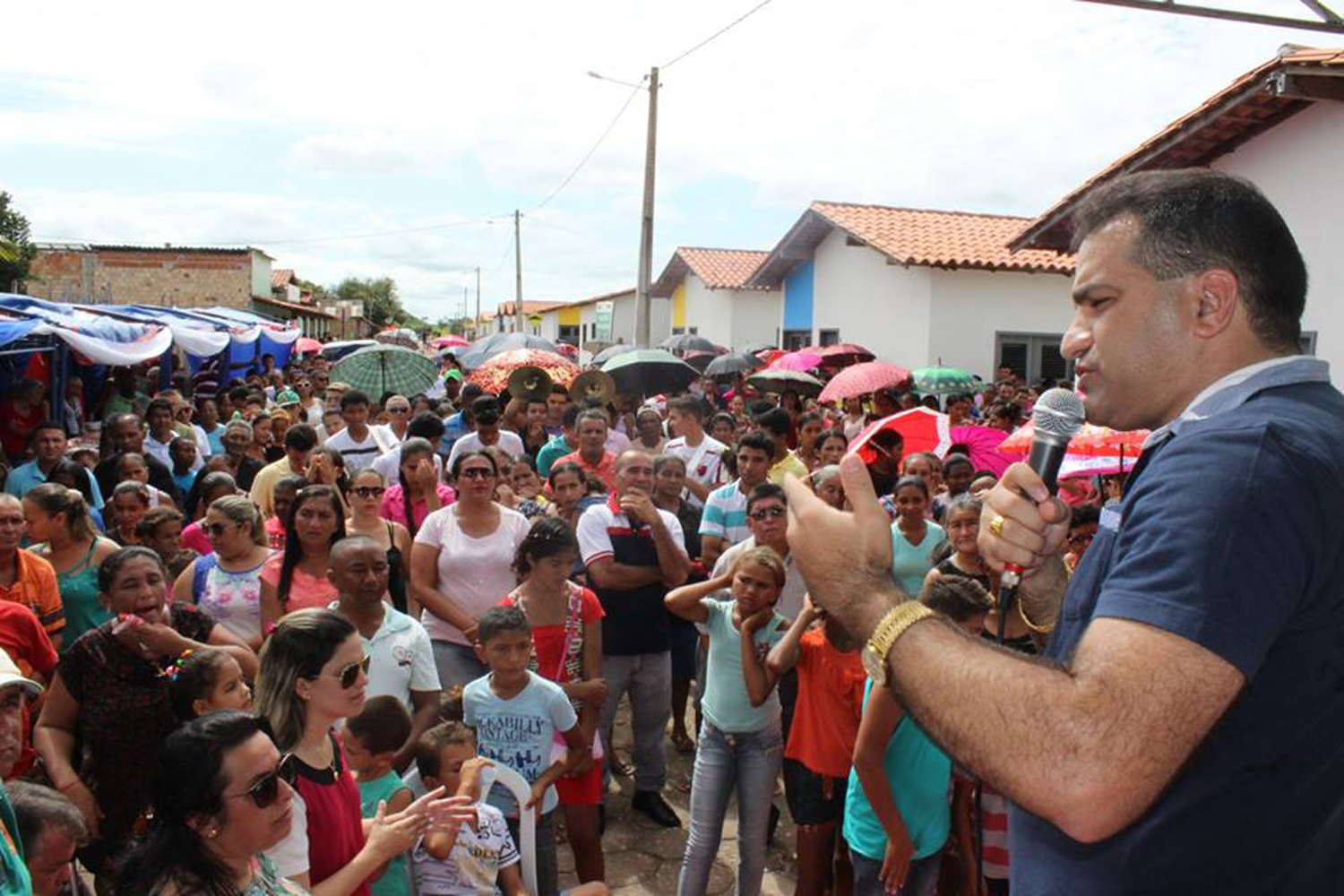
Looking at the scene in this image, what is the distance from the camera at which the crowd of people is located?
9.14 ft

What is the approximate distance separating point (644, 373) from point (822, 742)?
838cm

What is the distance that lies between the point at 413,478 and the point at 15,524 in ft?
6.85

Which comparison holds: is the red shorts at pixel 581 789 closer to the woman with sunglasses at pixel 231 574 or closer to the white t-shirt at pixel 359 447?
the woman with sunglasses at pixel 231 574

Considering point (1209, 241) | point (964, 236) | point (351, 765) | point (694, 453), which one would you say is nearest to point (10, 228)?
point (964, 236)

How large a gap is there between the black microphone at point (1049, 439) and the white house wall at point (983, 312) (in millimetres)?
14129

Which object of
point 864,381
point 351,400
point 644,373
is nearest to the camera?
point 351,400

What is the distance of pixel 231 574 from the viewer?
477 centimetres

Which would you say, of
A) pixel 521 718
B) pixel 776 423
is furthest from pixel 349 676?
pixel 776 423

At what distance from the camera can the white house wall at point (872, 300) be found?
1634 cm

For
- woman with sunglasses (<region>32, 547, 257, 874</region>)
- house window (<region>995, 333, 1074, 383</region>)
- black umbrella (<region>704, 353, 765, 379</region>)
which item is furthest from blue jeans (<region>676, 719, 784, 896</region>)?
house window (<region>995, 333, 1074, 383</region>)

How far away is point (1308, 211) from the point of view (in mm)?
7875

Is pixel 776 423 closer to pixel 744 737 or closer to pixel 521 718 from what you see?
pixel 744 737

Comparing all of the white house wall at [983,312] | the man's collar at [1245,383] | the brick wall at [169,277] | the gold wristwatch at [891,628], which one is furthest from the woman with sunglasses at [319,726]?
the brick wall at [169,277]

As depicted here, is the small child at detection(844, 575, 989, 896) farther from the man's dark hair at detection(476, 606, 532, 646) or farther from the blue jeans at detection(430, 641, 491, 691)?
the blue jeans at detection(430, 641, 491, 691)
